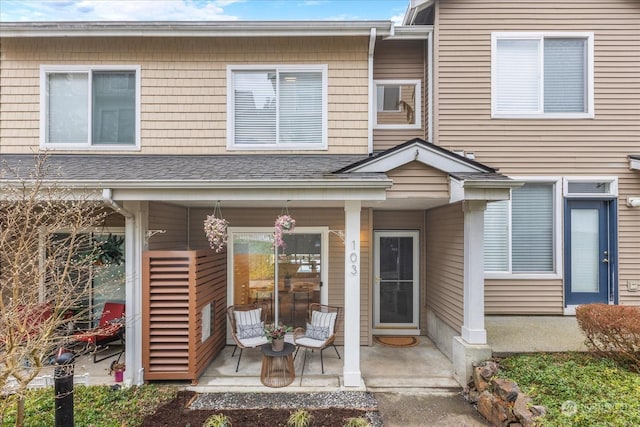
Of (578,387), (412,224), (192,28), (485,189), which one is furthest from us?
(412,224)

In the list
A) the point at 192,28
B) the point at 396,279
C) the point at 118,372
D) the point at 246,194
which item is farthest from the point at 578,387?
the point at 192,28

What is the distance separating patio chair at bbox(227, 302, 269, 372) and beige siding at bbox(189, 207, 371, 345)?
4.60 ft

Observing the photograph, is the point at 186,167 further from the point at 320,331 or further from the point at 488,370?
the point at 488,370

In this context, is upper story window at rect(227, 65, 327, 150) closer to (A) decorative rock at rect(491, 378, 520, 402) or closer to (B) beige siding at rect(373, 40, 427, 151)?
(B) beige siding at rect(373, 40, 427, 151)

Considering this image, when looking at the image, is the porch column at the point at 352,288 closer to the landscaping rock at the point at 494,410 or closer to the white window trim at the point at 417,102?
the landscaping rock at the point at 494,410

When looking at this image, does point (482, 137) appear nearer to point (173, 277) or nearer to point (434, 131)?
point (434, 131)

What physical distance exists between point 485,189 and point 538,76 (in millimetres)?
3393

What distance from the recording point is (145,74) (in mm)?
6188

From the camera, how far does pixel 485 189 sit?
4535 millimetres

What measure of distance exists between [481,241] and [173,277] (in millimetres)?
4454

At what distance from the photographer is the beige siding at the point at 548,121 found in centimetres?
625

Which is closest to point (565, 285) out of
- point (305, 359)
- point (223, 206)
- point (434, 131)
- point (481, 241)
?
point (481, 241)

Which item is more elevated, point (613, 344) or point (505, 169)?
point (505, 169)

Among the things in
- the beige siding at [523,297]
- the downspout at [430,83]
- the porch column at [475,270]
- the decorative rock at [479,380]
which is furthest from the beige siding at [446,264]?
the downspout at [430,83]
